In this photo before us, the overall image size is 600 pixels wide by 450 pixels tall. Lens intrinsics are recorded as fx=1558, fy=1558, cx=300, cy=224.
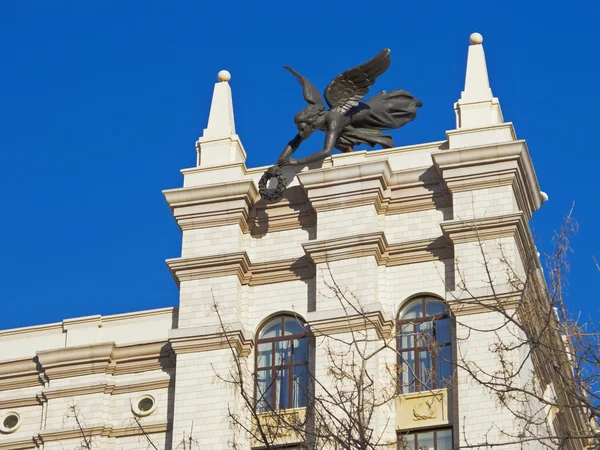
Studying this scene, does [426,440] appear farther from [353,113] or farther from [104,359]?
[353,113]

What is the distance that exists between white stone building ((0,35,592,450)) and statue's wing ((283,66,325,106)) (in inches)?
80.8

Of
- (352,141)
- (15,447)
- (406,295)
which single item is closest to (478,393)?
(406,295)

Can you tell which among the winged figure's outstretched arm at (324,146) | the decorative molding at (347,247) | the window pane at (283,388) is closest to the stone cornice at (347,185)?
the winged figure's outstretched arm at (324,146)

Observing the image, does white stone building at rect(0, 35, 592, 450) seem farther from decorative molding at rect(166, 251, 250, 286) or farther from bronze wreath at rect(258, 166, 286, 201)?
bronze wreath at rect(258, 166, 286, 201)

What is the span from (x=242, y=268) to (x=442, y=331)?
5.24 metres

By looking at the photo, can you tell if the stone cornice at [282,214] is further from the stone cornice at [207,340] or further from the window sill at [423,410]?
the window sill at [423,410]

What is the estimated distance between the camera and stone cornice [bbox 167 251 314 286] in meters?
38.1

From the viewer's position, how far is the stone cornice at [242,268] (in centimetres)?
3809

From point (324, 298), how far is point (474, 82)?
7.10 m

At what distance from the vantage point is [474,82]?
130ft

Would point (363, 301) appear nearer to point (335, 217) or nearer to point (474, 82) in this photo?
point (335, 217)

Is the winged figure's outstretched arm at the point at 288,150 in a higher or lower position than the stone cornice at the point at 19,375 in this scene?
higher

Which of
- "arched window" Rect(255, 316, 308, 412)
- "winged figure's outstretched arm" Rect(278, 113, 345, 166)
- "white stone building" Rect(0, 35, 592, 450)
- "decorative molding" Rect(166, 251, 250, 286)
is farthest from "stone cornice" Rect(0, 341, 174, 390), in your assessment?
"winged figure's outstretched arm" Rect(278, 113, 345, 166)

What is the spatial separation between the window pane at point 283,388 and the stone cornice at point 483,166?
599cm
